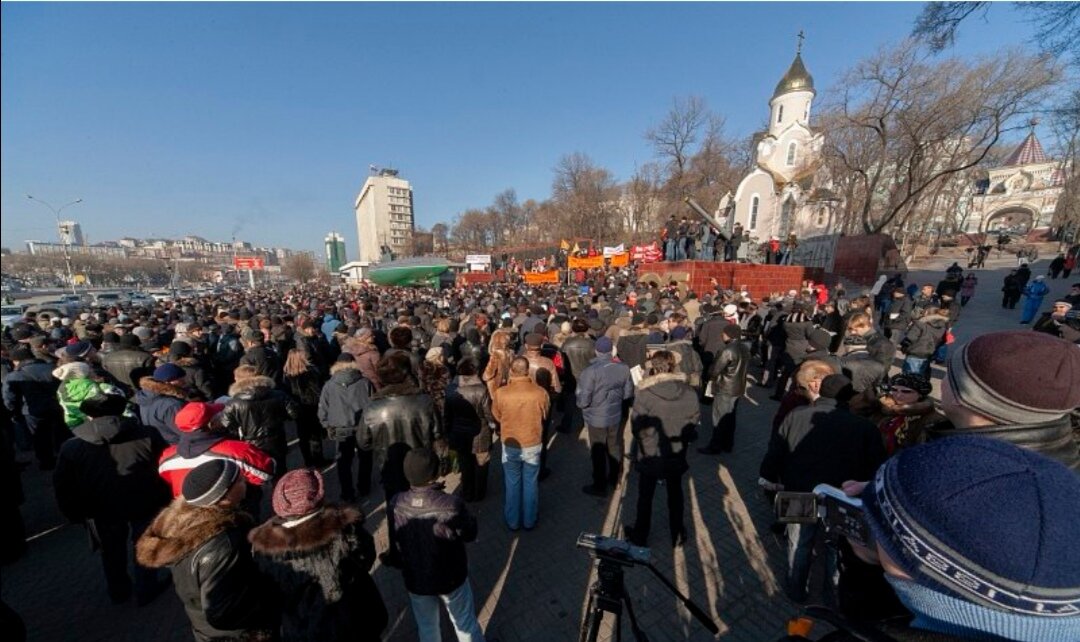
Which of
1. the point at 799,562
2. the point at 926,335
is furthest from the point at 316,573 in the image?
the point at 926,335

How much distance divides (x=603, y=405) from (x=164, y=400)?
4.50 meters

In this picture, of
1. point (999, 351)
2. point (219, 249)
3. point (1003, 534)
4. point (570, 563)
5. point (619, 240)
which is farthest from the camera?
point (219, 249)

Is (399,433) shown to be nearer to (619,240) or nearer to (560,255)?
(560,255)

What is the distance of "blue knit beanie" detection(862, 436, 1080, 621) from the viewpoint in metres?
0.67

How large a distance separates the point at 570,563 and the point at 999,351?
11.3 feet

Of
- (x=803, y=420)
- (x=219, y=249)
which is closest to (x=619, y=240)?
(x=803, y=420)

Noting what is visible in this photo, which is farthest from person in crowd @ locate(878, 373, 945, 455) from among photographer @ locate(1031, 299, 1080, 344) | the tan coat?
photographer @ locate(1031, 299, 1080, 344)

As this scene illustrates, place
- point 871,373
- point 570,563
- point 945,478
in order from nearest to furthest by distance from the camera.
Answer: point 945,478
point 570,563
point 871,373

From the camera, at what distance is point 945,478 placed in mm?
794

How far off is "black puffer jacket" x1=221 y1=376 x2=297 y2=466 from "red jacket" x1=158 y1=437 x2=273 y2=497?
1.14 meters

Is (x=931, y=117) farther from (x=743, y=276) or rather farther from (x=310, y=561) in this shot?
(x=310, y=561)

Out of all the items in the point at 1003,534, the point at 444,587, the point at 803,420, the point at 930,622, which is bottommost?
the point at 444,587

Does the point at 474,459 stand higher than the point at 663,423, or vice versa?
the point at 663,423

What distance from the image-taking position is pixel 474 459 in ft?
14.9
